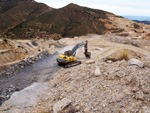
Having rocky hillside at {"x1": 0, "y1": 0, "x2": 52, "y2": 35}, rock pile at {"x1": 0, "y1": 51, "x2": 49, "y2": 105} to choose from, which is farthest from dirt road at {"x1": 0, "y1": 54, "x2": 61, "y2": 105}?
rocky hillside at {"x1": 0, "y1": 0, "x2": 52, "y2": 35}

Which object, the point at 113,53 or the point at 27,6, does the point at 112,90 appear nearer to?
the point at 113,53

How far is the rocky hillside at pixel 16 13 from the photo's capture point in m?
47.8

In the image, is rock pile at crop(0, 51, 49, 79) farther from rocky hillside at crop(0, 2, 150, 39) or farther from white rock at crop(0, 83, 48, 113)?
rocky hillside at crop(0, 2, 150, 39)

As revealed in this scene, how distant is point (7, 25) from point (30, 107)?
47.3 m

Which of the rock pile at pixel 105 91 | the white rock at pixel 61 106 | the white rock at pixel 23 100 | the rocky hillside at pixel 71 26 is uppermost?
the rocky hillside at pixel 71 26

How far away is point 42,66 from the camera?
52.5 ft

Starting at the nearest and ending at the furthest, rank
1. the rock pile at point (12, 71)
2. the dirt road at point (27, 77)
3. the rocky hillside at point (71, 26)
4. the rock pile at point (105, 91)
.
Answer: the rock pile at point (105, 91), the rock pile at point (12, 71), the dirt road at point (27, 77), the rocky hillside at point (71, 26)

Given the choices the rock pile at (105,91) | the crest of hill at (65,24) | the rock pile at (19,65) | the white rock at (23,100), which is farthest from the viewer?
the crest of hill at (65,24)

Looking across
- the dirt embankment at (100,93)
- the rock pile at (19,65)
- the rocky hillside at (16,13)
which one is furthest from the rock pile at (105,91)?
the rocky hillside at (16,13)

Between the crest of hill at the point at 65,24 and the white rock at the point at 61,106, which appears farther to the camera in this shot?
the crest of hill at the point at 65,24

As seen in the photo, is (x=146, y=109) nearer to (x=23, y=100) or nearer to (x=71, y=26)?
(x=23, y=100)

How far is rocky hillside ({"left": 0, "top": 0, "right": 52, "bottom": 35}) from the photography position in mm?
47803

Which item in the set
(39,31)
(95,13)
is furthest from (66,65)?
(95,13)

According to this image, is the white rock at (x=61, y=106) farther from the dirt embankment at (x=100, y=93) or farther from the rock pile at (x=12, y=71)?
the rock pile at (x=12, y=71)
